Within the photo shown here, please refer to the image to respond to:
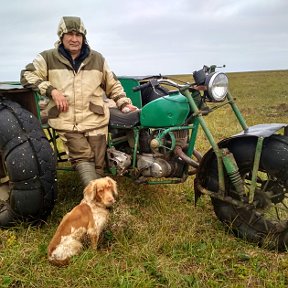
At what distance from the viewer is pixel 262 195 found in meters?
3.33

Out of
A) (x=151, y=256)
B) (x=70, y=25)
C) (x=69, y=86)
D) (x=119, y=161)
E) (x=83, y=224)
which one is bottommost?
(x=151, y=256)

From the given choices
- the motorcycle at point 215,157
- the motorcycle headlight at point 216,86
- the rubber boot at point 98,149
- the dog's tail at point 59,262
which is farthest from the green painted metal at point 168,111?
the dog's tail at point 59,262

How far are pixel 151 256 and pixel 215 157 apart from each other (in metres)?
1.05

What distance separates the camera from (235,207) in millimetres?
3539

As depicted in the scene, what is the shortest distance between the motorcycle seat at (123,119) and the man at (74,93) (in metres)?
0.09

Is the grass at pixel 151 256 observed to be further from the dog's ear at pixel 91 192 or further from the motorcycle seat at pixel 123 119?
the motorcycle seat at pixel 123 119

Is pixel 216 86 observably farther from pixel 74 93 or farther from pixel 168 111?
pixel 74 93

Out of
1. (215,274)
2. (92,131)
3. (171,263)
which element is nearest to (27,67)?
(92,131)

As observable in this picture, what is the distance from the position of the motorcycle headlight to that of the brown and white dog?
1.16m

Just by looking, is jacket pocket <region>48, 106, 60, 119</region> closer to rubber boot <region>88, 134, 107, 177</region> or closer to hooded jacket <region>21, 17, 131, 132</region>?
hooded jacket <region>21, 17, 131, 132</region>

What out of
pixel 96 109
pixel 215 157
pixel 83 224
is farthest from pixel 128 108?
pixel 83 224

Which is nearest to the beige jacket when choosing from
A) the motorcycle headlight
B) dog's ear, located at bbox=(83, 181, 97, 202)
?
dog's ear, located at bbox=(83, 181, 97, 202)

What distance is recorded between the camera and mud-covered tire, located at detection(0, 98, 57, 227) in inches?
140

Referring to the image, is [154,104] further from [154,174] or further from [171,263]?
[171,263]
